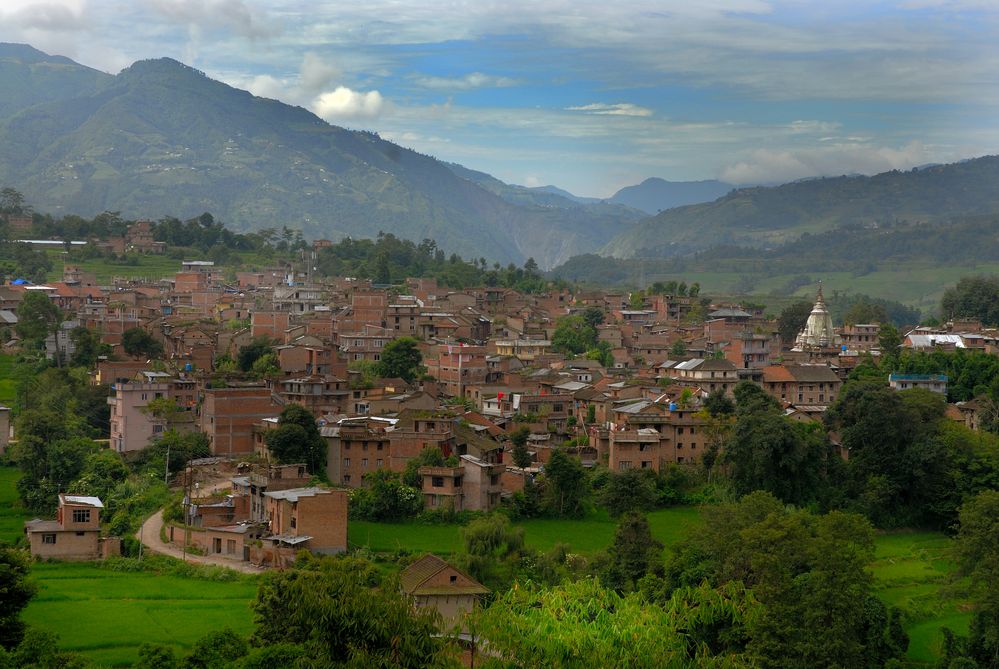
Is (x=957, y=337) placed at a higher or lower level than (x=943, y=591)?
higher

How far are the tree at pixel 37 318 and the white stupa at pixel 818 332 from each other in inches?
999

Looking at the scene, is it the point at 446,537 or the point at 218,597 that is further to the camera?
the point at 446,537

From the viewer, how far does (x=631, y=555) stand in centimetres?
2400

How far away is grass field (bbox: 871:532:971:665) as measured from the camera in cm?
2352

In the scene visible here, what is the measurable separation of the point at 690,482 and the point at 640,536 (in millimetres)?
7489

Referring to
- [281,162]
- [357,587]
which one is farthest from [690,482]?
[281,162]

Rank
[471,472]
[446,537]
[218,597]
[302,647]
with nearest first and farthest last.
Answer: [302,647], [218,597], [446,537], [471,472]

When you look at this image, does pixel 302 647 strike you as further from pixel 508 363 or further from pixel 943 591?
pixel 508 363

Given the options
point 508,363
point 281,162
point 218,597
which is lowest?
point 218,597

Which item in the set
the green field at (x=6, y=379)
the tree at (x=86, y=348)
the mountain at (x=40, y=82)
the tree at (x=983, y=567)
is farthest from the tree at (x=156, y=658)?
the mountain at (x=40, y=82)

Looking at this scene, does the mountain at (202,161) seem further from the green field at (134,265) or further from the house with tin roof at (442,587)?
the house with tin roof at (442,587)

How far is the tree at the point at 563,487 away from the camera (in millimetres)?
29469

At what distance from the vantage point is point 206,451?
31.8m

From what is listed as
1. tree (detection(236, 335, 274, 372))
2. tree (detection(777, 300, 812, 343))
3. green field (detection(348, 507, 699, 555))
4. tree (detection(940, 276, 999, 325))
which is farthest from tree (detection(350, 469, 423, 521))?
tree (detection(940, 276, 999, 325))
